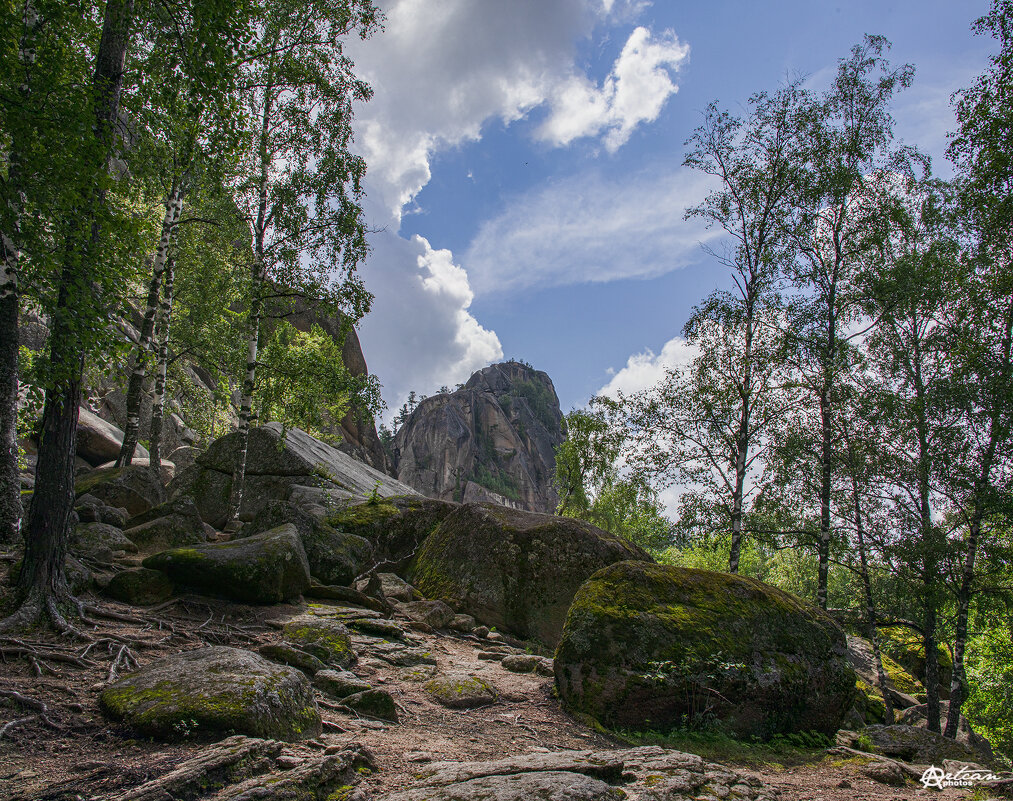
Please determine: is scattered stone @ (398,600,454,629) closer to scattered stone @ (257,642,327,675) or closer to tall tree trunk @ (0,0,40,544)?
scattered stone @ (257,642,327,675)

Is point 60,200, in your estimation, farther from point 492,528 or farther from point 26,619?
point 492,528

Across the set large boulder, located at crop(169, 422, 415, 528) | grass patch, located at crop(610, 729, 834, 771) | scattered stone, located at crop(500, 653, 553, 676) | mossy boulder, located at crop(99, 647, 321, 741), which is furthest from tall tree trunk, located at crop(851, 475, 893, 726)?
mossy boulder, located at crop(99, 647, 321, 741)

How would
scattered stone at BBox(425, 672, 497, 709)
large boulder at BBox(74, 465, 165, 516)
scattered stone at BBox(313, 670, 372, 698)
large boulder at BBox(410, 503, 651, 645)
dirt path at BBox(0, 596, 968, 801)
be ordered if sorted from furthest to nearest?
large boulder at BBox(74, 465, 165, 516) → large boulder at BBox(410, 503, 651, 645) → scattered stone at BBox(425, 672, 497, 709) → scattered stone at BBox(313, 670, 372, 698) → dirt path at BBox(0, 596, 968, 801)

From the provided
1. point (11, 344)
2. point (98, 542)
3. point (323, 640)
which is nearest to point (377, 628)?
point (323, 640)

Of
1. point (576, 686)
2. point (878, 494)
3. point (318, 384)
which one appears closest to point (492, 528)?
point (576, 686)

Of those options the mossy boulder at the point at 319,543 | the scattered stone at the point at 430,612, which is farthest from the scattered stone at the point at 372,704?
the mossy boulder at the point at 319,543

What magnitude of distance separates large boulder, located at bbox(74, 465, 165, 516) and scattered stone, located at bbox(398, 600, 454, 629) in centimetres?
754

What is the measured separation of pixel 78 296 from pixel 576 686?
24.9ft

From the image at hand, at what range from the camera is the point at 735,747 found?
6.70 m

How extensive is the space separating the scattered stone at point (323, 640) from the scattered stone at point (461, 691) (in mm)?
1161

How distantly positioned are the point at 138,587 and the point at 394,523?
655 centimetres

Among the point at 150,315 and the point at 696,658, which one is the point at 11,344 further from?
the point at 696,658

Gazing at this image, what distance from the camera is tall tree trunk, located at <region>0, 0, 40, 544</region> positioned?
6.11m

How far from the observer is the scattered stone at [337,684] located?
18.7ft
